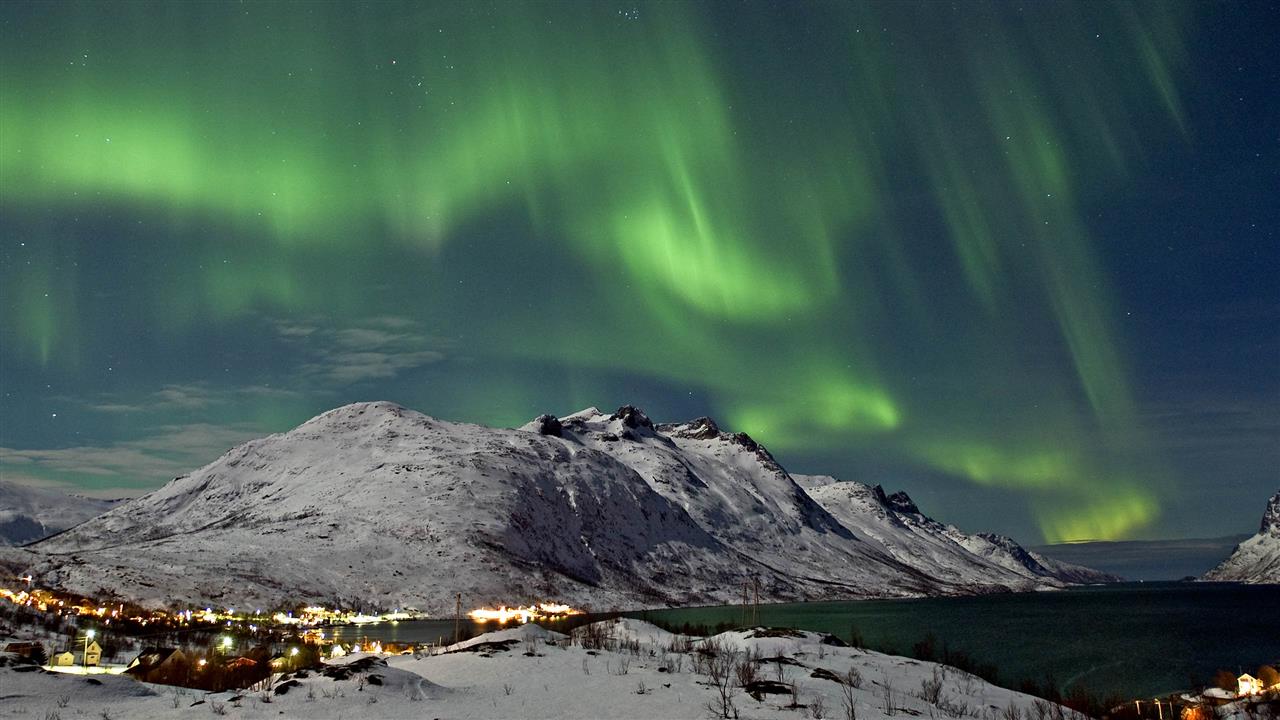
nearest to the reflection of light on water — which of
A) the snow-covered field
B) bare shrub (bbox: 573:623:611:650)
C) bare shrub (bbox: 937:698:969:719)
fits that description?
bare shrub (bbox: 573:623:611:650)

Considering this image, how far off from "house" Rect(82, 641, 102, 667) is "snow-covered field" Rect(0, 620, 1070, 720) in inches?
1012

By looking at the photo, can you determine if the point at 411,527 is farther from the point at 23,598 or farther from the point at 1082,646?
the point at 1082,646

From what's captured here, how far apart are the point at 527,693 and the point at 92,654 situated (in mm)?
37370

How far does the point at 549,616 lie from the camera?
156125mm

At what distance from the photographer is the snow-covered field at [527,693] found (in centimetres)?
2294

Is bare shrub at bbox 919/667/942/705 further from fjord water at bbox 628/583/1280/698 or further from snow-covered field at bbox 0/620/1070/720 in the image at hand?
fjord water at bbox 628/583/1280/698

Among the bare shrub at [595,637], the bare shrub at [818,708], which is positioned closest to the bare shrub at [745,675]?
the bare shrub at [818,708]

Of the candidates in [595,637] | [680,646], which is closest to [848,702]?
[680,646]

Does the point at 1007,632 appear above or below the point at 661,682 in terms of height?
below

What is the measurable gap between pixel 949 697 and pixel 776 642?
12.2 metres

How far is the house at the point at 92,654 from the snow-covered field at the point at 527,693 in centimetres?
2570

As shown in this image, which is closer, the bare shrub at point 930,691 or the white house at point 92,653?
the bare shrub at point 930,691

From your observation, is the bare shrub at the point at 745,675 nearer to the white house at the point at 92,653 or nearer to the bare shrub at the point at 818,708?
the bare shrub at the point at 818,708

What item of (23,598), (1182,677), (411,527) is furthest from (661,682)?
(411,527)
